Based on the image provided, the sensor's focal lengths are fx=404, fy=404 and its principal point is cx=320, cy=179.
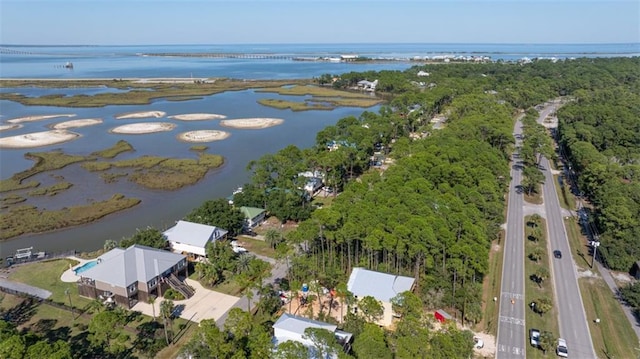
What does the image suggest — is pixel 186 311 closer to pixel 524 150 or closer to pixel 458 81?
pixel 524 150

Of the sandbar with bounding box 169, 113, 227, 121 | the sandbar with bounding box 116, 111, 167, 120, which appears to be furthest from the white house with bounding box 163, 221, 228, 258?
the sandbar with bounding box 116, 111, 167, 120

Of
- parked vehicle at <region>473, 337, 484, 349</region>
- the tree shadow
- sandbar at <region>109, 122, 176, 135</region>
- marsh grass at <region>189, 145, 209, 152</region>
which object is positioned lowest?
the tree shadow

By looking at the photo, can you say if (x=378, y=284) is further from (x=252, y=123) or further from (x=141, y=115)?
(x=141, y=115)

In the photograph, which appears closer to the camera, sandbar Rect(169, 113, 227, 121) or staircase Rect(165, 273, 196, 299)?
staircase Rect(165, 273, 196, 299)

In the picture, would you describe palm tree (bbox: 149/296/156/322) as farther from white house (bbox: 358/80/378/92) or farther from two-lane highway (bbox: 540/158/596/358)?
white house (bbox: 358/80/378/92)

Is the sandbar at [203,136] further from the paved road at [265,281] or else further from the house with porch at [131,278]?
the house with porch at [131,278]

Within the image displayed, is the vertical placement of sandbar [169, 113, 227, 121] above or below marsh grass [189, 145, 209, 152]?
above

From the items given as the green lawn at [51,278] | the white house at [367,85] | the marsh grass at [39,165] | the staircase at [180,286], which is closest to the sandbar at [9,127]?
the marsh grass at [39,165]
